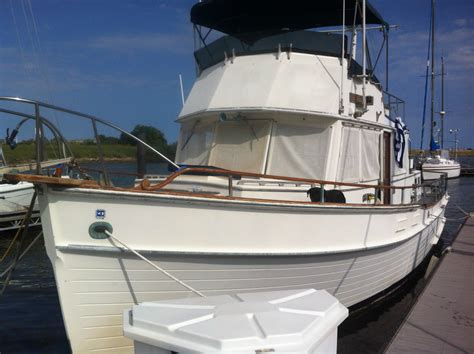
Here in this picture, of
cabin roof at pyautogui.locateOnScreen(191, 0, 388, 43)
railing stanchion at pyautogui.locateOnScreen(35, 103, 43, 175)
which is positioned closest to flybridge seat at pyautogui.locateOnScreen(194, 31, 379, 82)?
cabin roof at pyautogui.locateOnScreen(191, 0, 388, 43)

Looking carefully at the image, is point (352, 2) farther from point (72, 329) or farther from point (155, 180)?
point (72, 329)

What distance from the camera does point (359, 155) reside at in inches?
279

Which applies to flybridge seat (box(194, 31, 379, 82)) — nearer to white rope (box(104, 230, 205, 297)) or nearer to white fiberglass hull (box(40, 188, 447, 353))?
white fiberglass hull (box(40, 188, 447, 353))

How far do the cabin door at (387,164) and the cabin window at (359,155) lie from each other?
13.8 inches

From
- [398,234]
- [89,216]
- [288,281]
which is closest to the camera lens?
[89,216]

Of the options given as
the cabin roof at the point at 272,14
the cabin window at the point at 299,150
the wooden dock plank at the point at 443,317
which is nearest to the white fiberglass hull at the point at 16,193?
the cabin roof at the point at 272,14

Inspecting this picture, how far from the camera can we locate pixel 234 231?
4473mm

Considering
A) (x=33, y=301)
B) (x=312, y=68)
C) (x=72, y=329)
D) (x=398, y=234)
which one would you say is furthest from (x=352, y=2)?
(x=33, y=301)

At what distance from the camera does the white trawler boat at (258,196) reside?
407 centimetres

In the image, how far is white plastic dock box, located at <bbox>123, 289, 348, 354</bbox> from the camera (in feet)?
8.16

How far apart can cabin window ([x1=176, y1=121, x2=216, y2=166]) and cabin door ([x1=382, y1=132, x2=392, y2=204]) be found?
126 inches

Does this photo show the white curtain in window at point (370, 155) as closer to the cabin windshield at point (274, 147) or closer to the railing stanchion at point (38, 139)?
the cabin windshield at point (274, 147)

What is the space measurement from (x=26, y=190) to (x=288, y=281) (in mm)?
12603

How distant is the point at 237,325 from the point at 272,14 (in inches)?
250
